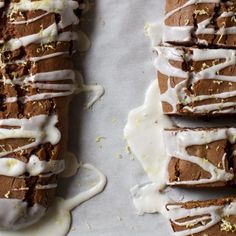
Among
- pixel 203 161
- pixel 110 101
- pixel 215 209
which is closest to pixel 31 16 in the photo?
pixel 110 101

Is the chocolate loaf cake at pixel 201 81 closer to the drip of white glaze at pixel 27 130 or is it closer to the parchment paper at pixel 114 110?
Result: the parchment paper at pixel 114 110

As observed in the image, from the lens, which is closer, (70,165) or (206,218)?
(206,218)

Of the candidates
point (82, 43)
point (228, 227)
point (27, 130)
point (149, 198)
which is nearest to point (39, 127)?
point (27, 130)

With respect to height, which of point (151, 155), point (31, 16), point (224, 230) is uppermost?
point (31, 16)

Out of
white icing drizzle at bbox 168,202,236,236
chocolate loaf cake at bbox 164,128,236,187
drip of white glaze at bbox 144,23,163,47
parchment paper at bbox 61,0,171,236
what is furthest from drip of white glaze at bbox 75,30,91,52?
white icing drizzle at bbox 168,202,236,236

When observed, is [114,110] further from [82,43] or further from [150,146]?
[82,43]

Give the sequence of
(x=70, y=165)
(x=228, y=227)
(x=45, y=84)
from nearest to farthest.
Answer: (x=228, y=227)
(x=45, y=84)
(x=70, y=165)

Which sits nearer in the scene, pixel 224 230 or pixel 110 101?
pixel 224 230

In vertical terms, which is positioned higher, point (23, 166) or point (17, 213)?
point (23, 166)

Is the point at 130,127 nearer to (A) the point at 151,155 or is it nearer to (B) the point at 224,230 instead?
(A) the point at 151,155
